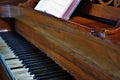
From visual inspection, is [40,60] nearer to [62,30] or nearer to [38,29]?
[38,29]

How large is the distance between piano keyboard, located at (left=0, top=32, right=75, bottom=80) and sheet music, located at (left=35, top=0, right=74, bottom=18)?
14.2 inches

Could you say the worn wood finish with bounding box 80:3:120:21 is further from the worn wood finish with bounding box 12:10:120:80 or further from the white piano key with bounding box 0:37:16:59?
the white piano key with bounding box 0:37:16:59

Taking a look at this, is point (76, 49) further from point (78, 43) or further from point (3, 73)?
point (3, 73)

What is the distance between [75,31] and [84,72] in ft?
0.76

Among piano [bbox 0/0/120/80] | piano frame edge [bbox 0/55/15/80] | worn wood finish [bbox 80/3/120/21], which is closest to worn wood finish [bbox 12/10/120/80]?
piano [bbox 0/0/120/80]

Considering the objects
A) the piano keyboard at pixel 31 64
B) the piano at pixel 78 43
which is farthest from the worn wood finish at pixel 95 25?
the piano keyboard at pixel 31 64

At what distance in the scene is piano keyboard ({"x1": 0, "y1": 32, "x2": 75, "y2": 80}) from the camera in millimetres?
1298

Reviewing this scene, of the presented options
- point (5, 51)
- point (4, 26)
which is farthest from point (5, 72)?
point (4, 26)

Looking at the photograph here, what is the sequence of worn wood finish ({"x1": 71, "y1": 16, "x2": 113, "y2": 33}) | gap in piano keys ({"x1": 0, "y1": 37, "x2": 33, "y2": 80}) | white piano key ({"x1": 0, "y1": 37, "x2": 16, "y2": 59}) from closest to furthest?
worn wood finish ({"x1": 71, "y1": 16, "x2": 113, "y2": 33})
gap in piano keys ({"x1": 0, "y1": 37, "x2": 33, "y2": 80})
white piano key ({"x1": 0, "y1": 37, "x2": 16, "y2": 59})

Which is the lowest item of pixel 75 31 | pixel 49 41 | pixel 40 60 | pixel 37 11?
pixel 40 60

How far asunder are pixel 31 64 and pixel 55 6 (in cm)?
47

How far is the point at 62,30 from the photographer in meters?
1.30

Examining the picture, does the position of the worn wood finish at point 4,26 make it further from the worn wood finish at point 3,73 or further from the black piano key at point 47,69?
the black piano key at point 47,69

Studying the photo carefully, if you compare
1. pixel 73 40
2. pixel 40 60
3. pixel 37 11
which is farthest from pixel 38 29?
pixel 73 40
